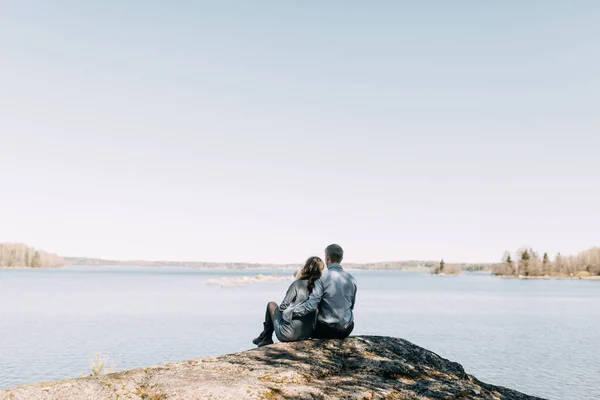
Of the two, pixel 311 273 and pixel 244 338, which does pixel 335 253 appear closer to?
pixel 311 273

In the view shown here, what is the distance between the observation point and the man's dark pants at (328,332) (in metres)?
8.72

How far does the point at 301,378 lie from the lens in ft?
21.5

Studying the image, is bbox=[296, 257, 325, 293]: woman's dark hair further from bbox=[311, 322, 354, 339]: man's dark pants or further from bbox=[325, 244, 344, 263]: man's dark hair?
bbox=[311, 322, 354, 339]: man's dark pants

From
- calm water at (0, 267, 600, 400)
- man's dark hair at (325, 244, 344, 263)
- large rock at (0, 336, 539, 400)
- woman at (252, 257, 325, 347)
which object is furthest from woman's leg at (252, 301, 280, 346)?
calm water at (0, 267, 600, 400)

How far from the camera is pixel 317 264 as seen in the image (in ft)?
30.7

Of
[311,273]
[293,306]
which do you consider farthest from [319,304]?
[311,273]

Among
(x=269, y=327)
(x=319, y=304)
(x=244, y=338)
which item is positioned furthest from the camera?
(x=244, y=338)

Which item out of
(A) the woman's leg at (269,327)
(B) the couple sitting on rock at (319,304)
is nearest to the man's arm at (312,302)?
(B) the couple sitting on rock at (319,304)

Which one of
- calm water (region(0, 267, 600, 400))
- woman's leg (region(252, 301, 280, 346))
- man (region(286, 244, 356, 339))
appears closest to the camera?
man (region(286, 244, 356, 339))

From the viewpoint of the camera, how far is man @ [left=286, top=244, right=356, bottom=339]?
28.6 feet

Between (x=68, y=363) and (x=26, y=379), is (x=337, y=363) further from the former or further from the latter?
(x=68, y=363)

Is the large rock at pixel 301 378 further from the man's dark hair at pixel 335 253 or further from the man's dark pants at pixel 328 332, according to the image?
the man's dark hair at pixel 335 253

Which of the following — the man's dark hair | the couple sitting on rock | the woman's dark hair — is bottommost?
the couple sitting on rock

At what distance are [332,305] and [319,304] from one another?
24 centimetres
